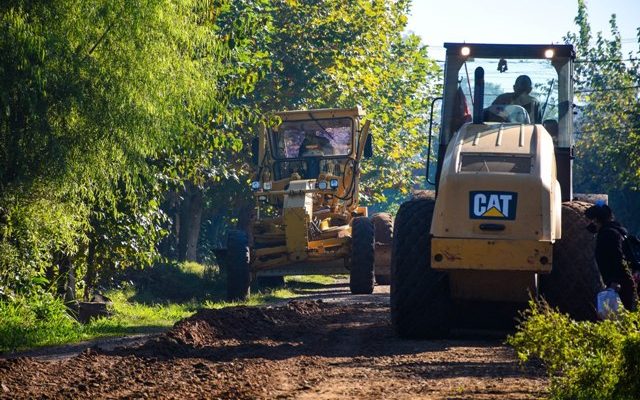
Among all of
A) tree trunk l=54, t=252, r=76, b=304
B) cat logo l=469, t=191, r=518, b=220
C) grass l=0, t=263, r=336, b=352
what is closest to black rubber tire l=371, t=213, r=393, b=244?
grass l=0, t=263, r=336, b=352

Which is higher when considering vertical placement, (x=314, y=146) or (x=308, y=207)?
(x=314, y=146)

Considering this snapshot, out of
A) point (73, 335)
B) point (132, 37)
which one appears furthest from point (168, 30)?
point (73, 335)

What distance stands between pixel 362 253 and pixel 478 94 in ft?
29.9

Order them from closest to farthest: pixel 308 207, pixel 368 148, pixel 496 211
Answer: pixel 496 211, pixel 308 207, pixel 368 148

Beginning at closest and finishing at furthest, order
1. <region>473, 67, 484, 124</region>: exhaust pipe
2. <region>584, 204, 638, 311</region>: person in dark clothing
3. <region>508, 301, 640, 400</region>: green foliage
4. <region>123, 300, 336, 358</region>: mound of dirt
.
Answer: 1. <region>508, 301, 640, 400</region>: green foliage
2. <region>584, 204, 638, 311</region>: person in dark clothing
3. <region>123, 300, 336, 358</region>: mound of dirt
4. <region>473, 67, 484, 124</region>: exhaust pipe

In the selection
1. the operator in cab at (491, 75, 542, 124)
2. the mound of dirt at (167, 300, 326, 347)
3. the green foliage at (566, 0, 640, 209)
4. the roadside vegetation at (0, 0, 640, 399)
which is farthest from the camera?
the green foliage at (566, 0, 640, 209)

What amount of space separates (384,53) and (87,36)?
25.5 meters

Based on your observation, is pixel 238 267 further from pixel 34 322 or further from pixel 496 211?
pixel 496 211

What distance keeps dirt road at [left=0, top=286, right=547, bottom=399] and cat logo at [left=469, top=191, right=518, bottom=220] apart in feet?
4.51

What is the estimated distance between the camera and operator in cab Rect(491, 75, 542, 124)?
14797 mm

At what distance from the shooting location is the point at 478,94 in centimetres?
1447

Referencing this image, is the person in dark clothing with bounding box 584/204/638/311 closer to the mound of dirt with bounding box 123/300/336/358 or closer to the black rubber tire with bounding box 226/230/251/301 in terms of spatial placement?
the mound of dirt with bounding box 123/300/336/358

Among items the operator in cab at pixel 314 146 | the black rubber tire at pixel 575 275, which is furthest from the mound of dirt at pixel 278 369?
the operator in cab at pixel 314 146

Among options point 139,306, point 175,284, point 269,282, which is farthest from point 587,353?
point 175,284
